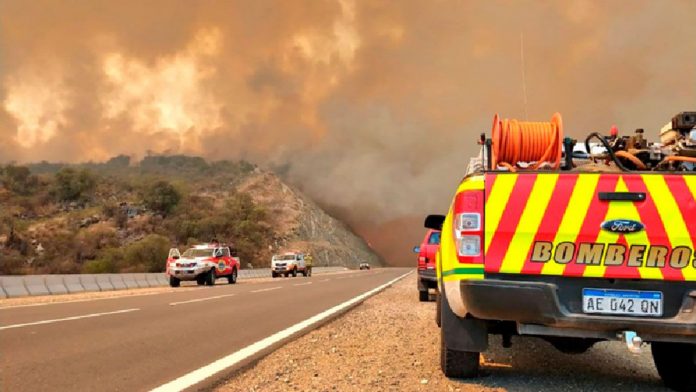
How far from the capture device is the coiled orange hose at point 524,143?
5.98m

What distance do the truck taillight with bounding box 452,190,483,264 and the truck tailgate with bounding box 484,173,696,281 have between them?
6 centimetres

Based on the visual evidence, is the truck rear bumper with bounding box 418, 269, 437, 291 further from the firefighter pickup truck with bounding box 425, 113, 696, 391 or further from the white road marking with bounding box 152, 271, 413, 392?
the firefighter pickup truck with bounding box 425, 113, 696, 391

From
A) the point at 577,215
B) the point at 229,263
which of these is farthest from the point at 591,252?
Answer: the point at 229,263

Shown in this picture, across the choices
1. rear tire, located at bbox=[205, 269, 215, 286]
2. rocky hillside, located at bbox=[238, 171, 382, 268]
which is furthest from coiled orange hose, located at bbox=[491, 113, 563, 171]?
rocky hillside, located at bbox=[238, 171, 382, 268]

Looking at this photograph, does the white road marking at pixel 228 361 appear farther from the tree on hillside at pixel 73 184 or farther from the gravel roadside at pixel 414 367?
the tree on hillside at pixel 73 184

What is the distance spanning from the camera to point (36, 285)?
23.9 metres

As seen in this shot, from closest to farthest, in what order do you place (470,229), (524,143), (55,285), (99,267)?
(470,229), (524,143), (55,285), (99,267)

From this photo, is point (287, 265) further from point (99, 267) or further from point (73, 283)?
point (99, 267)

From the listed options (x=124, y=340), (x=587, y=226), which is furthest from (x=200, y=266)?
(x=587, y=226)

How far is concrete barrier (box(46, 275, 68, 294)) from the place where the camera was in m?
24.6

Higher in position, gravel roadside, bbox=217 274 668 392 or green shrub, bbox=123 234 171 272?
green shrub, bbox=123 234 171 272

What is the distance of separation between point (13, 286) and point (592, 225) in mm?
22062

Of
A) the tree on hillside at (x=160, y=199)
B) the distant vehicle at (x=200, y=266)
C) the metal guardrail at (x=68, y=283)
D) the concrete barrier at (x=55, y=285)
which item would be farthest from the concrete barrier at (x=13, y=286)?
the tree on hillside at (x=160, y=199)

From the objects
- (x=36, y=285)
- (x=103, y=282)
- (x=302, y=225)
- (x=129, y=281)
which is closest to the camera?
(x=36, y=285)
